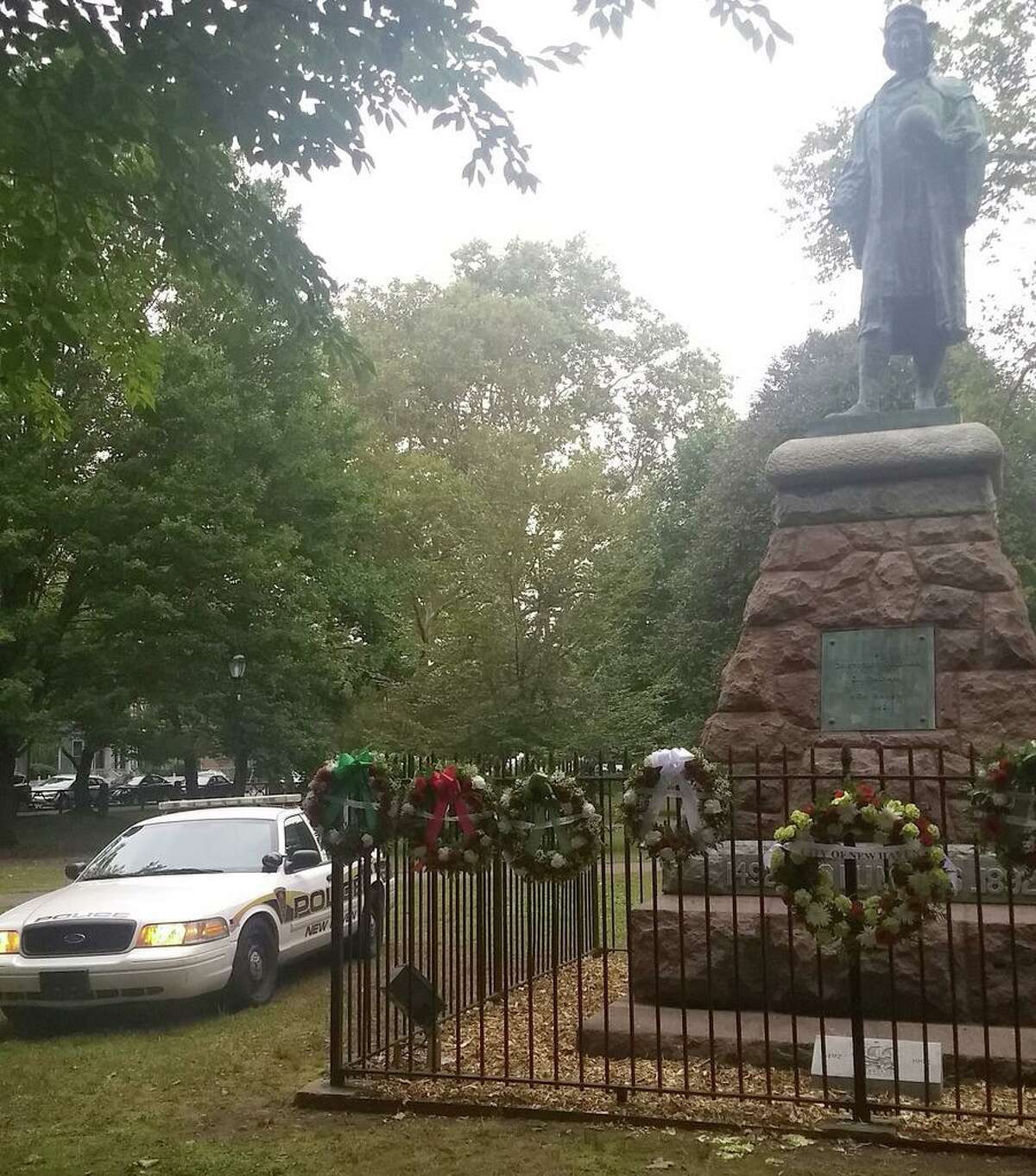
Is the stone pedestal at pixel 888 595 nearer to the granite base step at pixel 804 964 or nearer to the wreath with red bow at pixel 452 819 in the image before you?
the granite base step at pixel 804 964

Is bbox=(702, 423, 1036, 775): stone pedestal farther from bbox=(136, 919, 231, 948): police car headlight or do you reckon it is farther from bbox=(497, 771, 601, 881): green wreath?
bbox=(136, 919, 231, 948): police car headlight

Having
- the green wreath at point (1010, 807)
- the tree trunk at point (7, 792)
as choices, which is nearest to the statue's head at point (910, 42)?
the green wreath at point (1010, 807)

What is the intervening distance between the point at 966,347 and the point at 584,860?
53.5 ft

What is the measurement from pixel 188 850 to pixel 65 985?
6.03 ft

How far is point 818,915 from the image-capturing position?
5.52 meters

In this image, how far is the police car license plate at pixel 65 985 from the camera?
26.6ft

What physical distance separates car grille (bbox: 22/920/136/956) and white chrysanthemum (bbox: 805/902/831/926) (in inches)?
188

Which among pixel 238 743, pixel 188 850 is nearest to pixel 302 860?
pixel 188 850

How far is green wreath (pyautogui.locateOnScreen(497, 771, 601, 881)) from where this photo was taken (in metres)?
6.36

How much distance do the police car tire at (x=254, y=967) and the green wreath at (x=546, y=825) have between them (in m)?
3.31

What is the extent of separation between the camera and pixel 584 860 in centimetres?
642

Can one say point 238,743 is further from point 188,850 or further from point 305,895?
point 305,895

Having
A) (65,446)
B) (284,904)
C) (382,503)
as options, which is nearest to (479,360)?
(382,503)

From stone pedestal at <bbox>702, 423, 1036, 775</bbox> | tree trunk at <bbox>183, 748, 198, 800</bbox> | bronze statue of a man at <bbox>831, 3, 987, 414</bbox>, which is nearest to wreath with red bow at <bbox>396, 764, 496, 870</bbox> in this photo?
stone pedestal at <bbox>702, 423, 1036, 775</bbox>
